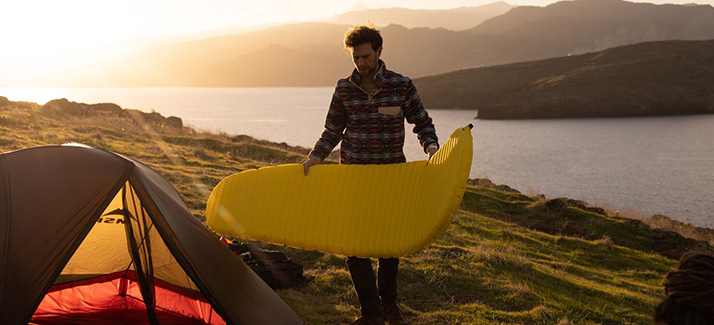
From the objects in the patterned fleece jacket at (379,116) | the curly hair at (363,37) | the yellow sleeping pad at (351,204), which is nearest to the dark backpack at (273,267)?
the yellow sleeping pad at (351,204)

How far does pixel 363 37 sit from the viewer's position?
4648 millimetres

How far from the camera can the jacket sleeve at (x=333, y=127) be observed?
5.19 m

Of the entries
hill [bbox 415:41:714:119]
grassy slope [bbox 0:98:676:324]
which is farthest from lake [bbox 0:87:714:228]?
hill [bbox 415:41:714:119]

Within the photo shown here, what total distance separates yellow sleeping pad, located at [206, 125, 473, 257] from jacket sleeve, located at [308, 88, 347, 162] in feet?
0.69

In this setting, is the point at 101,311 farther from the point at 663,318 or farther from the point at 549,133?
the point at 549,133

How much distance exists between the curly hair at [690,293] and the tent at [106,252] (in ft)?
11.3

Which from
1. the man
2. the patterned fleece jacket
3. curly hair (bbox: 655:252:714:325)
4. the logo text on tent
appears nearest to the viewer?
curly hair (bbox: 655:252:714:325)

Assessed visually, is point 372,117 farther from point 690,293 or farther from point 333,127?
point 690,293

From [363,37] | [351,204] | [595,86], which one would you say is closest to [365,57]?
[363,37]

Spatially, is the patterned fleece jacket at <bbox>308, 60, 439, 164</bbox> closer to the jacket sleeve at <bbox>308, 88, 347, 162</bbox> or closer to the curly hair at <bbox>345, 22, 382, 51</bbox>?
the jacket sleeve at <bbox>308, 88, 347, 162</bbox>

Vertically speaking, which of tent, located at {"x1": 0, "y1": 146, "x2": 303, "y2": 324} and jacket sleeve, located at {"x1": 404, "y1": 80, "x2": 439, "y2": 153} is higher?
jacket sleeve, located at {"x1": 404, "y1": 80, "x2": 439, "y2": 153}

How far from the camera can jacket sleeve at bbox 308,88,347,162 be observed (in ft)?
17.0

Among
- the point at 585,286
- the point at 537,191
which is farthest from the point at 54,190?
the point at 537,191

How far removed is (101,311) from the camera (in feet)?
18.5
